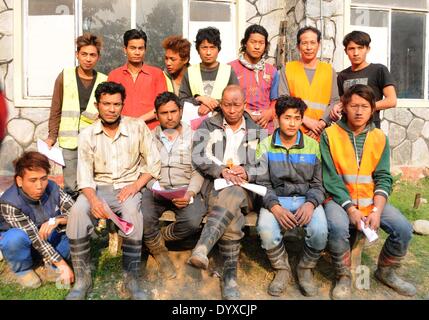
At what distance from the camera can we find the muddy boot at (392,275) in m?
3.01

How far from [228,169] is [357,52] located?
1.63m

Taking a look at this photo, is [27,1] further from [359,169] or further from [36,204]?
[359,169]

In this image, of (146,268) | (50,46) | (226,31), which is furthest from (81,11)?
(146,268)

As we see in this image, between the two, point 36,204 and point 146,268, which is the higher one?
point 36,204

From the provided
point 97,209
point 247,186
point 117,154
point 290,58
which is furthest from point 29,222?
point 290,58

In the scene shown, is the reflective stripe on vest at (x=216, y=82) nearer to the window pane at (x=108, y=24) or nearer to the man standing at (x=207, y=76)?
the man standing at (x=207, y=76)

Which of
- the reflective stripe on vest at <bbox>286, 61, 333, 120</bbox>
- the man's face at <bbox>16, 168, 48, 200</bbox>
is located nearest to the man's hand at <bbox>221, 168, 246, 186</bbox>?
the reflective stripe on vest at <bbox>286, 61, 333, 120</bbox>

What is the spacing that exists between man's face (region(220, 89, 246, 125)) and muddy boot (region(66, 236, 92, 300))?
1426 mm

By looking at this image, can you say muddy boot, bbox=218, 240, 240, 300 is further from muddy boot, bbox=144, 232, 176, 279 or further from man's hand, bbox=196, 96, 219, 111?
man's hand, bbox=196, 96, 219, 111

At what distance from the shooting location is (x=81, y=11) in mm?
5328

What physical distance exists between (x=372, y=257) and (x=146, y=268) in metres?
2.02

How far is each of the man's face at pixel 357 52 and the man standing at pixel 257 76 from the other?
0.69m

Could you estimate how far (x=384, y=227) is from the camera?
3.01 m
